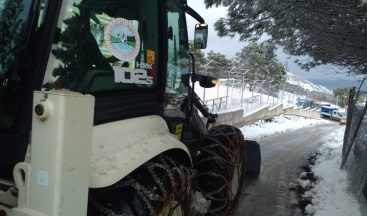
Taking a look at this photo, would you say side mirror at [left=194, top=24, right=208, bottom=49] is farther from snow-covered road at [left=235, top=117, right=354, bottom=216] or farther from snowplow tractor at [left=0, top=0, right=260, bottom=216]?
snow-covered road at [left=235, top=117, right=354, bottom=216]

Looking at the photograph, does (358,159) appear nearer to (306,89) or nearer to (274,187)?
(274,187)

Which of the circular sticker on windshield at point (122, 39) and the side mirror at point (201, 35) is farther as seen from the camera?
the side mirror at point (201, 35)

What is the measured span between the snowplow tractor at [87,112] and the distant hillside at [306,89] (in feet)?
114

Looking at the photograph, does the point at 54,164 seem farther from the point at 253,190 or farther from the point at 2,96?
the point at 253,190

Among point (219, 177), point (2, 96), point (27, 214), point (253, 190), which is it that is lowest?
point (253, 190)

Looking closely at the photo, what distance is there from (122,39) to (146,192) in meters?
0.99

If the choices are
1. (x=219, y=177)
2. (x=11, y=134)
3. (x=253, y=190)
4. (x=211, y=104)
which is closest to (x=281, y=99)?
(x=211, y=104)

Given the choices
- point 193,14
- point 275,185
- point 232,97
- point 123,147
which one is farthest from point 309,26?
point 232,97

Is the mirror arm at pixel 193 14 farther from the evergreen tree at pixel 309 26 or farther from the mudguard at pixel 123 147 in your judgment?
the evergreen tree at pixel 309 26

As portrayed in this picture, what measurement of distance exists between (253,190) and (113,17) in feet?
17.1

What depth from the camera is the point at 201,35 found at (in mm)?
4809

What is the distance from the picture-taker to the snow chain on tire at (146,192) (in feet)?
7.70

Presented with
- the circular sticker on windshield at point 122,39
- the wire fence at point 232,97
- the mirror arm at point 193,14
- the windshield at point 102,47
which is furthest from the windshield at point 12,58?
the wire fence at point 232,97

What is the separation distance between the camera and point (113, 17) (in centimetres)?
268
